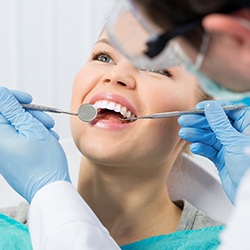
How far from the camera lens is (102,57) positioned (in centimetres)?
194

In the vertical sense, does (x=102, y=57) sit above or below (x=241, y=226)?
below

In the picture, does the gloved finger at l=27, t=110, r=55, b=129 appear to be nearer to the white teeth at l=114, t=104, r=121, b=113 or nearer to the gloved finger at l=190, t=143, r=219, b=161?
the white teeth at l=114, t=104, r=121, b=113

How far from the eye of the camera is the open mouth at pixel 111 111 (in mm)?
1771

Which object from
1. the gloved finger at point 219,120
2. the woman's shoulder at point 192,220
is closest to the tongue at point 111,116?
the gloved finger at point 219,120

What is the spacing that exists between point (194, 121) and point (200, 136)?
0.18 ft

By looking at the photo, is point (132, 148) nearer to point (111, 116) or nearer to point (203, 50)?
point (111, 116)

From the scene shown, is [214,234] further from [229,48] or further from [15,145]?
[229,48]

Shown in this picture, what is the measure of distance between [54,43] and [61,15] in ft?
0.43

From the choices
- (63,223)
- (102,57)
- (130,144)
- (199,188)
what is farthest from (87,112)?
(199,188)

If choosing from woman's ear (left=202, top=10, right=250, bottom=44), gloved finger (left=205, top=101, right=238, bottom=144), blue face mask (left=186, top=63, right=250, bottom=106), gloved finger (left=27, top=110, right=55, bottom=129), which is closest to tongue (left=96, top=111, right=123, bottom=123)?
gloved finger (left=27, top=110, right=55, bottom=129)

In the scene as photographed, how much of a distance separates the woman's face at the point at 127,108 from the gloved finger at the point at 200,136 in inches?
2.7

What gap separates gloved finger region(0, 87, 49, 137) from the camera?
5.65ft

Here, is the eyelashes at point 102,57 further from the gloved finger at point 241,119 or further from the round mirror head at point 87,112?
the gloved finger at point 241,119

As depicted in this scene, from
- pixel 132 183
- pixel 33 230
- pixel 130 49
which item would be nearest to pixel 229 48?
pixel 130 49
